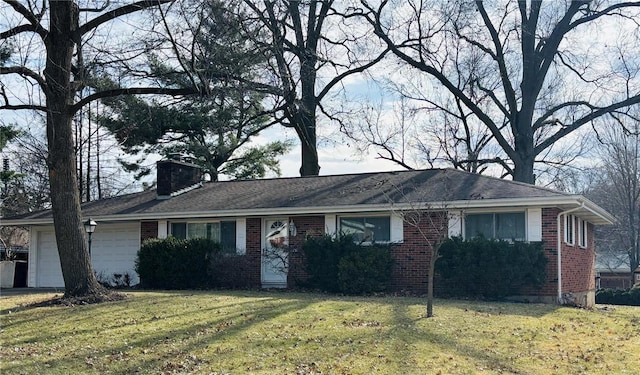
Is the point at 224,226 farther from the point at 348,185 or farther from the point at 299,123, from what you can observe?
→ the point at 299,123

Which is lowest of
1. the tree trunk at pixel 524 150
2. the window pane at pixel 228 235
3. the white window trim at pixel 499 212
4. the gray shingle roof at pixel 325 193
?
the window pane at pixel 228 235

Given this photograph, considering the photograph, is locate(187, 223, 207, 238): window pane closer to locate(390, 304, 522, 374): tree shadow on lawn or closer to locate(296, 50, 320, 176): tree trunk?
locate(296, 50, 320, 176): tree trunk

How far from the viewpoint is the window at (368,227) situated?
1927cm

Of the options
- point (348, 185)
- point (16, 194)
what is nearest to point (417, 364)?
point (348, 185)

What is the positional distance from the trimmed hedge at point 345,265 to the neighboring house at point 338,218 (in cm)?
79

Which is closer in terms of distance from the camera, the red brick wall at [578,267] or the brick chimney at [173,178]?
the red brick wall at [578,267]

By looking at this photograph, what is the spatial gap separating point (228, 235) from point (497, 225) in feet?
26.4

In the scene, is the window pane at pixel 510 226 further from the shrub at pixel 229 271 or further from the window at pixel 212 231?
the window at pixel 212 231

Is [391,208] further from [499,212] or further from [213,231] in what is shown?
[213,231]

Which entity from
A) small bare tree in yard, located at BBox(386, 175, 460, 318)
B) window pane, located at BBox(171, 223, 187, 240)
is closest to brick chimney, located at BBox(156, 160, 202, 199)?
window pane, located at BBox(171, 223, 187, 240)

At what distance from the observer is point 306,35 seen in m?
27.7

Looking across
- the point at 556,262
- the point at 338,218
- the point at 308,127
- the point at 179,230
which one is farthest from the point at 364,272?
the point at 308,127

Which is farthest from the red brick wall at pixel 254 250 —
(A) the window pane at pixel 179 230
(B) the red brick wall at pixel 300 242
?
(A) the window pane at pixel 179 230

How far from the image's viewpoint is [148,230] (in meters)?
22.3
